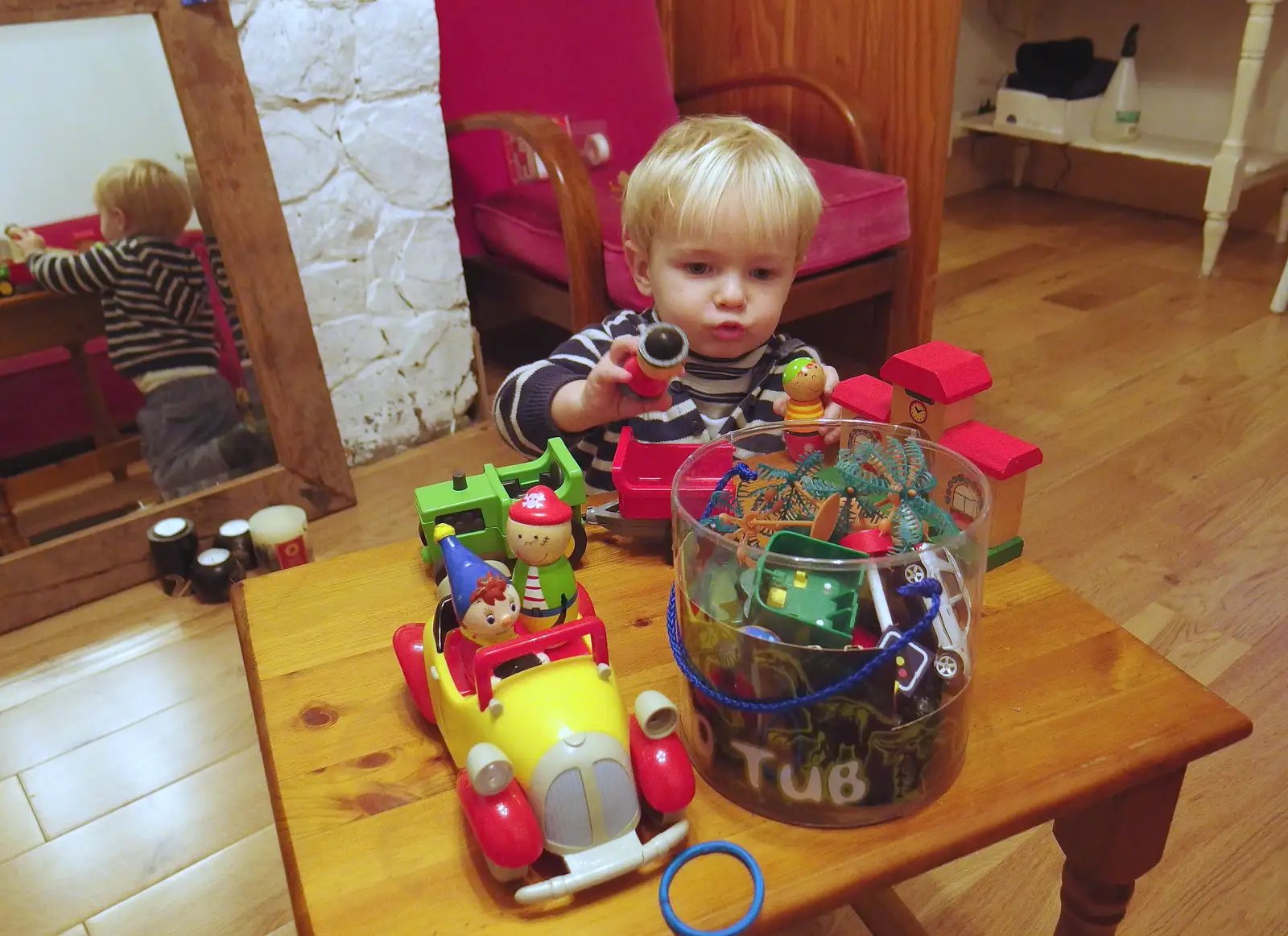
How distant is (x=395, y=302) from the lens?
69.8 inches

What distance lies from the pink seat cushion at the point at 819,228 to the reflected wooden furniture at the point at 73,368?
70 cm

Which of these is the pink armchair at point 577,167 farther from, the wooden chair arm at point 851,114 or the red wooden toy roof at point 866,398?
the red wooden toy roof at point 866,398

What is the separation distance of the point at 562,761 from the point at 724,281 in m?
0.54

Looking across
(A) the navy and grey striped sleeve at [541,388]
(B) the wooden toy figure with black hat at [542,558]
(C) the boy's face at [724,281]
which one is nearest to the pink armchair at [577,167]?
(A) the navy and grey striped sleeve at [541,388]

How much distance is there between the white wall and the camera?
135cm

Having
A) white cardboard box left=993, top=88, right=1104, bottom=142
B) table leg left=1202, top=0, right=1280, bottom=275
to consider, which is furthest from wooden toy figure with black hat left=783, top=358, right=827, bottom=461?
white cardboard box left=993, top=88, right=1104, bottom=142

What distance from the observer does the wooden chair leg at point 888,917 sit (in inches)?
34.8

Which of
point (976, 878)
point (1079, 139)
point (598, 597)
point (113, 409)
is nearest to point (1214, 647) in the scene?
point (976, 878)

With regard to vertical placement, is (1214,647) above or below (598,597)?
below

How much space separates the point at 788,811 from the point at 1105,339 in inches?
78.1

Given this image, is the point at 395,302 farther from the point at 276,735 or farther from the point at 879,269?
the point at 276,735

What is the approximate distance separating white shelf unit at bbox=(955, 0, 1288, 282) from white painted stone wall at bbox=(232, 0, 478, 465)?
1.87 m

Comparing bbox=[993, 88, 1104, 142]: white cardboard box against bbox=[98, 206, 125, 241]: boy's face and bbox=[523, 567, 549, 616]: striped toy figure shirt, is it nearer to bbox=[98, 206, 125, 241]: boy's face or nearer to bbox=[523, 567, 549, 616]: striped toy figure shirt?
bbox=[98, 206, 125, 241]: boy's face

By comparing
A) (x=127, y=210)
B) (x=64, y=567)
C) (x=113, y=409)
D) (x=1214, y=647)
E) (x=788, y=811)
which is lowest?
(x=1214, y=647)
